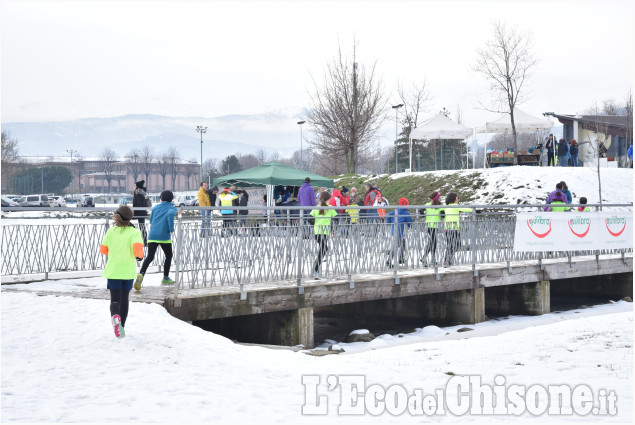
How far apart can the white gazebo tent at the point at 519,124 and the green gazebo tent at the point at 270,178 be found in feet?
44.3

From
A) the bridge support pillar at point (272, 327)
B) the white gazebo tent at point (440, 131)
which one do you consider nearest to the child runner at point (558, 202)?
the bridge support pillar at point (272, 327)

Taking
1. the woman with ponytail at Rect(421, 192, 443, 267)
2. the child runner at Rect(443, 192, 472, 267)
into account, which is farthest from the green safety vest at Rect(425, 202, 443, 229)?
the child runner at Rect(443, 192, 472, 267)

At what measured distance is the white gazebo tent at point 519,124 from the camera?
35.4 m

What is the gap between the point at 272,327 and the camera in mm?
12852

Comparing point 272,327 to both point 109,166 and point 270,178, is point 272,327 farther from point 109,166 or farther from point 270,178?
point 109,166

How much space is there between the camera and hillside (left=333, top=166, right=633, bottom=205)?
29.4 m

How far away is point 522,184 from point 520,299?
1370 centimetres

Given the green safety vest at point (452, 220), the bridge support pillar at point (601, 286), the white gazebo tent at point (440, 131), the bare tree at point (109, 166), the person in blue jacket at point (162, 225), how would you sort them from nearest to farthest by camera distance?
the person in blue jacket at point (162, 225)
the green safety vest at point (452, 220)
the bridge support pillar at point (601, 286)
the white gazebo tent at point (440, 131)
the bare tree at point (109, 166)

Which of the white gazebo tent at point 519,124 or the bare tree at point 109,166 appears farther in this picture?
the bare tree at point 109,166

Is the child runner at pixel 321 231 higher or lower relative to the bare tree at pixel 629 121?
lower

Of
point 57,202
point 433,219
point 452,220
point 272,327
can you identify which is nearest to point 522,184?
point 452,220

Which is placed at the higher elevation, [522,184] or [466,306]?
[522,184]

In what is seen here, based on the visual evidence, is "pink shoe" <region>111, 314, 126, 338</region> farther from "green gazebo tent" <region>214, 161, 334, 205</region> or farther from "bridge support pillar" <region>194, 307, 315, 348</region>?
"green gazebo tent" <region>214, 161, 334, 205</region>

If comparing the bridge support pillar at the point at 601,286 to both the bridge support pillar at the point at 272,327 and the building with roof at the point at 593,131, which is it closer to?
the bridge support pillar at the point at 272,327
